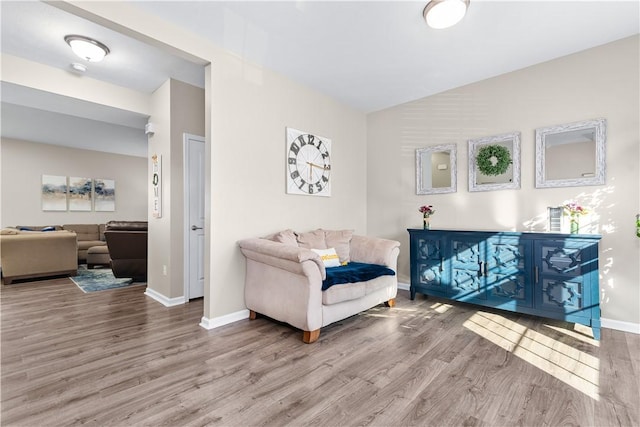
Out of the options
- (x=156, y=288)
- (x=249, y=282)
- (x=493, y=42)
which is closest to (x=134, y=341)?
(x=249, y=282)

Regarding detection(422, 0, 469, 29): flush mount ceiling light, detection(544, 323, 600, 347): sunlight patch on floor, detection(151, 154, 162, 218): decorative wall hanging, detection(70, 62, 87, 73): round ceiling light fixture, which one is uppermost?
detection(70, 62, 87, 73): round ceiling light fixture

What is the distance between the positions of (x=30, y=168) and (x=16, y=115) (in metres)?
2.19

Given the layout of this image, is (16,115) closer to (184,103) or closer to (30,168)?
(30,168)

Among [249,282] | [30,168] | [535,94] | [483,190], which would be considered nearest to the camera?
[249,282]

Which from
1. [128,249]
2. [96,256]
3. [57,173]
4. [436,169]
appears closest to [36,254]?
[96,256]

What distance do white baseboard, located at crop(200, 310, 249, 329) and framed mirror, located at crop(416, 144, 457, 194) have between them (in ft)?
8.82

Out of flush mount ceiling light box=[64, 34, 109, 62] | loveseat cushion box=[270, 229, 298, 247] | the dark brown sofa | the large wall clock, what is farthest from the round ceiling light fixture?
loveseat cushion box=[270, 229, 298, 247]

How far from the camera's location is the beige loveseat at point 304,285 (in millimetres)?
2422

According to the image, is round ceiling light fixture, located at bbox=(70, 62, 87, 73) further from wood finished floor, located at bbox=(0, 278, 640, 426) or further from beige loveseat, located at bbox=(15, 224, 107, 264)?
beige loveseat, located at bbox=(15, 224, 107, 264)

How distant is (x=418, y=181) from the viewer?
158 inches

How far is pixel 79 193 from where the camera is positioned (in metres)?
7.11

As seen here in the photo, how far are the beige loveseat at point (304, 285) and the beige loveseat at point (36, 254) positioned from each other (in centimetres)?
403

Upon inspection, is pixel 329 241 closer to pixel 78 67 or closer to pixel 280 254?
pixel 280 254

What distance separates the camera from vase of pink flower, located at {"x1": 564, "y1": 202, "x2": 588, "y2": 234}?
8.84 feet
